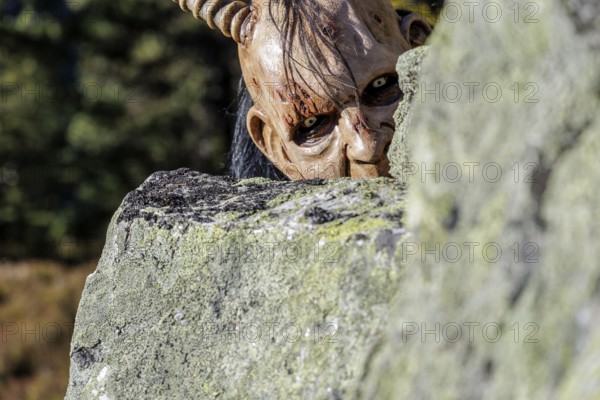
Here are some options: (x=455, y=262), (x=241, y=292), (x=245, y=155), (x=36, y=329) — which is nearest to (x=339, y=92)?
(x=245, y=155)

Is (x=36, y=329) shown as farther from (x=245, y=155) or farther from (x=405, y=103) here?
(x=405, y=103)

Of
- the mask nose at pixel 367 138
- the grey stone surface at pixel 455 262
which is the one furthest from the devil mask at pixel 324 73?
the grey stone surface at pixel 455 262

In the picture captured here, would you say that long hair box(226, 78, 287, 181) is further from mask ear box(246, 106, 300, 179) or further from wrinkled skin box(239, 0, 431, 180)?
wrinkled skin box(239, 0, 431, 180)

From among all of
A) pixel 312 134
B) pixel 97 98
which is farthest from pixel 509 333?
pixel 97 98

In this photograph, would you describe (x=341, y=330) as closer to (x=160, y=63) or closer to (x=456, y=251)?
(x=456, y=251)

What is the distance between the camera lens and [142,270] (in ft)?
4.74

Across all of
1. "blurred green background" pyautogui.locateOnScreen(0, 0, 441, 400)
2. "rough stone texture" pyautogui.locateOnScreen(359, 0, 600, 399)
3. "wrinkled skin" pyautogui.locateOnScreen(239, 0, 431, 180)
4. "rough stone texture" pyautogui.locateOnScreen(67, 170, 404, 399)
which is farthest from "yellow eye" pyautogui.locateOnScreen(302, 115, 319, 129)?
"blurred green background" pyautogui.locateOnScreen(0, 0, 441, 400)

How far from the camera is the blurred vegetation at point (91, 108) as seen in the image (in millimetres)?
7234

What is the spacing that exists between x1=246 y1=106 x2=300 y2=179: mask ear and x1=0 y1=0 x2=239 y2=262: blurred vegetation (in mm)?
5074

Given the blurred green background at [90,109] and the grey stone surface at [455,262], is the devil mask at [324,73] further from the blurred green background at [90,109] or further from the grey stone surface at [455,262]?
the blurred green background at [90,109]

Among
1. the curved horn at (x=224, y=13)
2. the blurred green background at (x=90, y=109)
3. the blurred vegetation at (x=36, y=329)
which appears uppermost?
the curved horn at (x=224, y=13)

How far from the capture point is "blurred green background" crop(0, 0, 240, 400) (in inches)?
285

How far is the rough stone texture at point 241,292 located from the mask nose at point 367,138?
0.42m

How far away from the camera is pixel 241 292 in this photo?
130 centimetres
